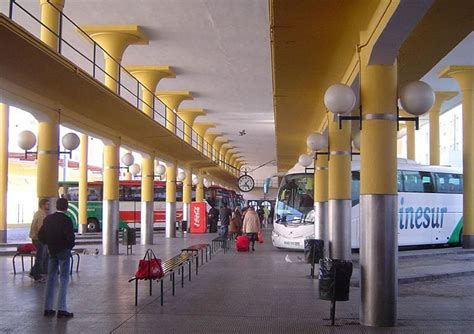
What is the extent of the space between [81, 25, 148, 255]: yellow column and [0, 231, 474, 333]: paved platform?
4.00 m

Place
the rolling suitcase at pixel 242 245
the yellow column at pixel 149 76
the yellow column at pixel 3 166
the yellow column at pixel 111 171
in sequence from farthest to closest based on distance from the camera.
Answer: the yellow column at pixel 3 166
the yellow column at pixel 149 76
the rolling suitcase at pixel 242 245
the yellow column at pixel 111 171

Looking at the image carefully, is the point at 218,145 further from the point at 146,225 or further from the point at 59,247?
the point at 59,247

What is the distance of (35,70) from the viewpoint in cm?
1241

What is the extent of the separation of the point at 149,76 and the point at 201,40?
507cm

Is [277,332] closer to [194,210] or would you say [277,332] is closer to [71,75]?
[71,75]

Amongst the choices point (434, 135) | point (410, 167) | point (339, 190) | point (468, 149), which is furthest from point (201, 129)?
Answer: point (339, 190)

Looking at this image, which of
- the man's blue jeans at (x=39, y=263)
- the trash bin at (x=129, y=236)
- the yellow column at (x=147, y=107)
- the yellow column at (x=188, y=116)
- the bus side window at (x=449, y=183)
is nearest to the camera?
the man's blue jeans at (x=39, y=263)

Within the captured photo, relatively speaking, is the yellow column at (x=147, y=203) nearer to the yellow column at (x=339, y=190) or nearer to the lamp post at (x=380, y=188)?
the yellow column at (x=339, y=190)

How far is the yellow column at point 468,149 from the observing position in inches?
874

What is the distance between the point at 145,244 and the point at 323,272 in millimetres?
18697

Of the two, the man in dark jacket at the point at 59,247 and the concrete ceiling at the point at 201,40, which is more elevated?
the concrete ceiling at the point at 201,40

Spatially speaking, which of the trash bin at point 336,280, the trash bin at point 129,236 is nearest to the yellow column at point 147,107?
the trash bin at point 129,236

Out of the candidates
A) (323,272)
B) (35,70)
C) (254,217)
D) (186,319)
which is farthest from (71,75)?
(254,217)

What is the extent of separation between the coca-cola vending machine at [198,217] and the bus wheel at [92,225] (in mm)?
6012
